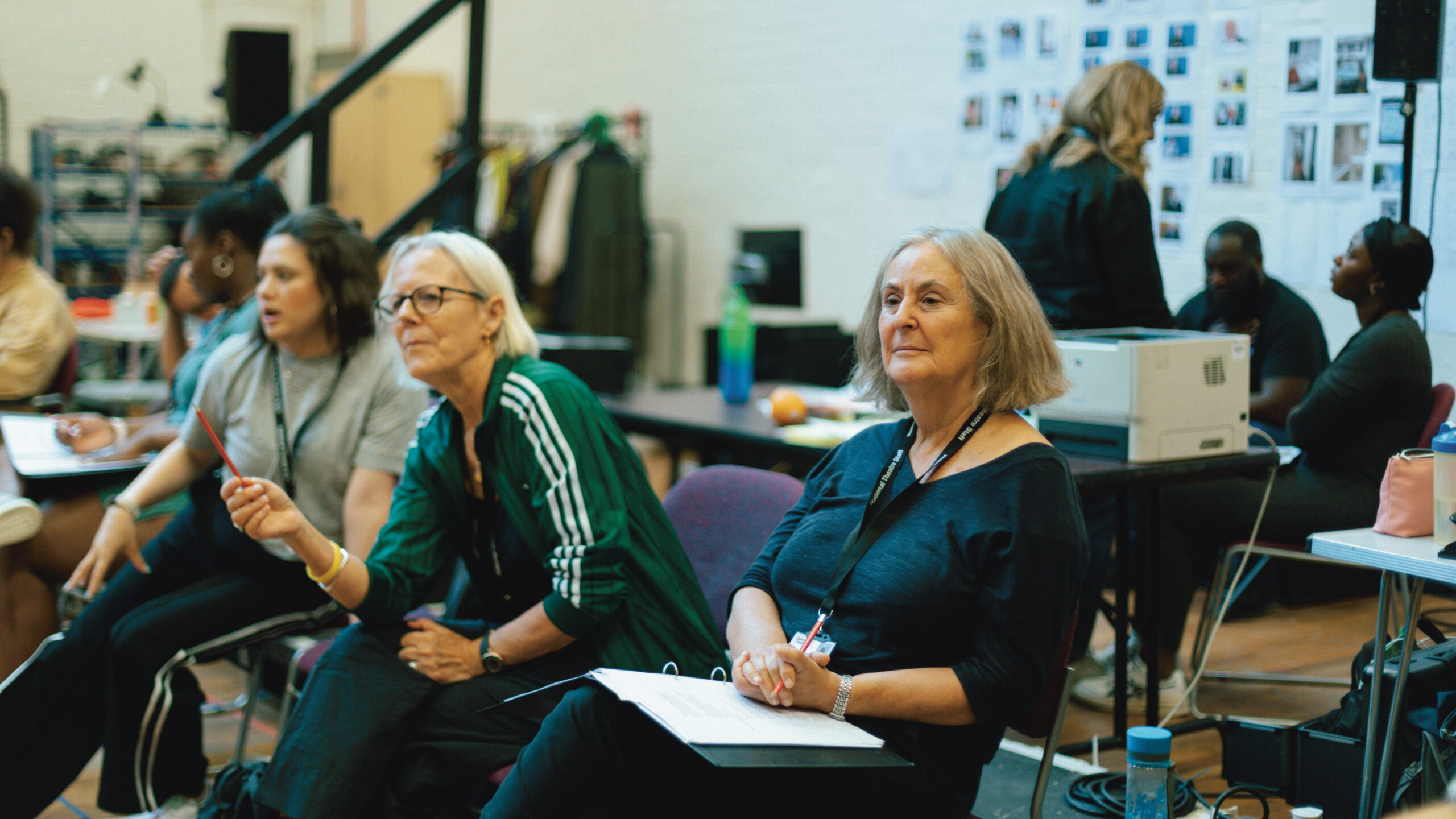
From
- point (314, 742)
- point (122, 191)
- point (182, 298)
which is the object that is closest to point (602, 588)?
point (314, 742)

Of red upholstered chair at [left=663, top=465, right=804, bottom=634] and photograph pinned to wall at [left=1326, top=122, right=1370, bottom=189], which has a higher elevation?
photograph pinned to wall at [left=1326, top=122, right=1370, bottom=189]

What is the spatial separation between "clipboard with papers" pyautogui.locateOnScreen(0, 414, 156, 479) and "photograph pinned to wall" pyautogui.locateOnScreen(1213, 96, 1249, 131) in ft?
11.2

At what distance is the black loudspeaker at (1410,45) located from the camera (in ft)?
9.59

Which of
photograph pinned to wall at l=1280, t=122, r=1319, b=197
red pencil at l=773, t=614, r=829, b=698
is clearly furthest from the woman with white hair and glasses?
photograph pinned to wall at l=1280, t=122, r=1319, b=197

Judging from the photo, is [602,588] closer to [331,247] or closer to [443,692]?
[443,692]

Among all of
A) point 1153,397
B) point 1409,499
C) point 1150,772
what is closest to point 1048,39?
point 1153,397

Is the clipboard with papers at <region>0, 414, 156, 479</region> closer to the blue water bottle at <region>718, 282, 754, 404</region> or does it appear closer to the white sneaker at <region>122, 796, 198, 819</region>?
the white sneaker at <region>122, 796, 198, 819</region>

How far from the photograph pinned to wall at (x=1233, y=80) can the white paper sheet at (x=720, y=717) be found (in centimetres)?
335

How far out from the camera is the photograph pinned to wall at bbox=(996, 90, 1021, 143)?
17.0 feet

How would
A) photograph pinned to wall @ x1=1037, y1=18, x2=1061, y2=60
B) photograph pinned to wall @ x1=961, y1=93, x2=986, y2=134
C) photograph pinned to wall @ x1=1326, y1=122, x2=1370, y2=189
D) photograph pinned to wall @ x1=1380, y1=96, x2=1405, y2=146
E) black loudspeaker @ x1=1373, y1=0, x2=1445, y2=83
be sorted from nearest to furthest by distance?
black loudspeaker @ x1=1373, y1=0, x2=1445, y2=83 < photograph pinned to wall @ x1=1380, y1=96, x2=1405, y2=146 < photograph pinned to wall @ x1=1326, y1=122, x2=1370, y2=189 < photograph pinned to wall @ x1=1037, y1=18, x2=1061, y2=60 < photograph pinned to wall @ x1=961, y1=93, x2=986, y2=134

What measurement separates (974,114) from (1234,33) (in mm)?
1286

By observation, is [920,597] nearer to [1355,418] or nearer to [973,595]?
[973,595]

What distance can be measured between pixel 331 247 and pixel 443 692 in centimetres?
109

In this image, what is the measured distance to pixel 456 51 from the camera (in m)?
9.37
